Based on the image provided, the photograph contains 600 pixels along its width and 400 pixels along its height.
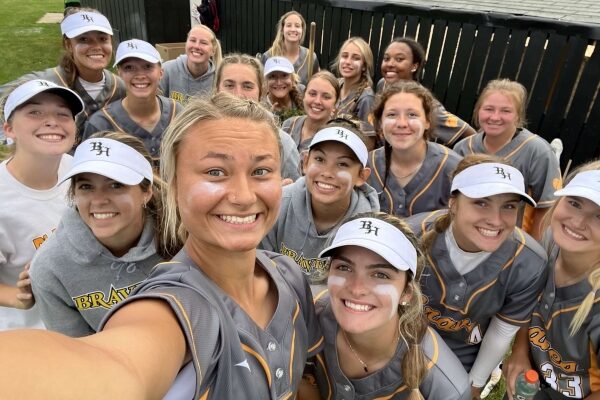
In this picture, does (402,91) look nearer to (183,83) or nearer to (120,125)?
(120,125)

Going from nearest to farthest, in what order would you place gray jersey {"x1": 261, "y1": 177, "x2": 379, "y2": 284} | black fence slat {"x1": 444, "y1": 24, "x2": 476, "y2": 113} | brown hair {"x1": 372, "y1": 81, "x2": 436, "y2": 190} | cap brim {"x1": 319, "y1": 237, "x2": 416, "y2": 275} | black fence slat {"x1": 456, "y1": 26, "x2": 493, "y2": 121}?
cap brim {"x1": 319, "y1": 237, "x2": 416, "y2": 275} → gray jersey {"x1": 261, "y1": 177, "x2": 379, "y2": 284} → brown hair {"x1": 372, "y1": 81, "x2": 436, "y2": 190} → black fence slat {"x1": 456, "y1": 26, "x2": 493, "y2": 121} → black fence slat {"x1": 444, "y1": 24, "x2": 476, "y2": 113}

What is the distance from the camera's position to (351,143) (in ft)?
8.15

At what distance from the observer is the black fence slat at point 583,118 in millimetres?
4787

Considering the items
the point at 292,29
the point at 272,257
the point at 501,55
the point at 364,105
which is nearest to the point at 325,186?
the point at 272,257

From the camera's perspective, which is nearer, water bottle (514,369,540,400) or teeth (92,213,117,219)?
teeth (92,213,117,219)

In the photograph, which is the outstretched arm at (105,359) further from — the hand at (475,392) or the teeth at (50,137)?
the hand at (475,392)

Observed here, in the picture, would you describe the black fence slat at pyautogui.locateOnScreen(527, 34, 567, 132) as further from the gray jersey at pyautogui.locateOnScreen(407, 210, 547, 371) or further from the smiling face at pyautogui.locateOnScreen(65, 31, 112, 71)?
the smiling face at pyautogui.locateOnScreen(65, 31, 112, 71)

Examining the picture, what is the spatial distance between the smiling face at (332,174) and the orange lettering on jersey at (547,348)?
4.46ft

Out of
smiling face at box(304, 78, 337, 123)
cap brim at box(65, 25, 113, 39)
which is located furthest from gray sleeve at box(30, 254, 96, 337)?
smiling face at box(304, 78, 337, 123)

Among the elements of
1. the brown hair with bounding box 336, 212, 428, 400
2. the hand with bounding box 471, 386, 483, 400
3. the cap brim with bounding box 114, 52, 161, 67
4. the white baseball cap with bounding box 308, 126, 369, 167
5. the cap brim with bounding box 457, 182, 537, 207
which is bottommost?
the hand with bounding box 471, 386, 483, 400

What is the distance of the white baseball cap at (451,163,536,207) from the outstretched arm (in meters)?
1.77

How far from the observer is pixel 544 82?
520 cm

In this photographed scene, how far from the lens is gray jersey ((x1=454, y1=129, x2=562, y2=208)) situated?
10.8ft

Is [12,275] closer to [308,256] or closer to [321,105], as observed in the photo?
[308,256]
